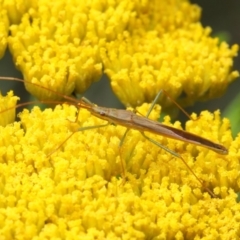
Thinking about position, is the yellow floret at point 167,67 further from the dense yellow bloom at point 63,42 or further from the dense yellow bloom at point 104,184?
the dense yellow bloom at point 104,184

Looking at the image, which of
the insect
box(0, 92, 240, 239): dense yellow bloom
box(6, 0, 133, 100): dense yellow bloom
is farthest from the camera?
box(6, 0, 133, 100): dense yellow bloom

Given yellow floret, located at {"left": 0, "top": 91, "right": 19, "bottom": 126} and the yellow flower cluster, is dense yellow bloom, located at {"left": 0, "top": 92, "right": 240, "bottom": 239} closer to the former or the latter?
yellow floret, located at {"left": 0, "top": 91, "right": 19, "bottom": 126}

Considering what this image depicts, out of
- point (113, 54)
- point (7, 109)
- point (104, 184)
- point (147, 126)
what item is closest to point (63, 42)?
point (113, 54)

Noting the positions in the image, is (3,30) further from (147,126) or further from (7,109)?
(147,126)

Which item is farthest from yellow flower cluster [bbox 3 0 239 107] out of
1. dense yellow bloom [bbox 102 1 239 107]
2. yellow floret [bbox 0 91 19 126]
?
yellow floret [bbox 0 91 19 126]

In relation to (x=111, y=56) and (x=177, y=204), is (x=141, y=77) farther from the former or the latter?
(x=177, y=204)
